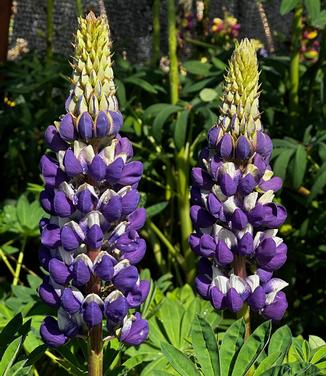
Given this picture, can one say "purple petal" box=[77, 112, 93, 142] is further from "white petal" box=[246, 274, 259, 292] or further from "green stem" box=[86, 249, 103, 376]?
"white petal" box=[246, 274, 259, 292]

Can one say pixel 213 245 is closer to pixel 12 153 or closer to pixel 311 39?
pixel 12 153

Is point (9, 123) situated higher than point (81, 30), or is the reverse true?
point (81, 30)

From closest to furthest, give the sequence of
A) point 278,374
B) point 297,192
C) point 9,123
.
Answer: point 278,374
point 297,192
point 9,123

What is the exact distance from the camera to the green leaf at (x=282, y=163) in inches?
88.4

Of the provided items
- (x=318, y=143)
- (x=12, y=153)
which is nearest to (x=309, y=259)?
(x=318, y=143)

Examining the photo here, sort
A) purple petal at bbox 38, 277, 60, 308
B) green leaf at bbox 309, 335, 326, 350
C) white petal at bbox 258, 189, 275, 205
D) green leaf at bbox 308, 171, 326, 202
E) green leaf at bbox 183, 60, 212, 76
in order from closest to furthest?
purple petal at bbox 38, 277, 60, 308 < white petal at bbox 258, 189, 275, 205 < green leaf at bbox 309, 335, 326, 350 < green leaf at bbox 308, 171, 326, 202 < green leaf at bbox 183, 60, 212, 76

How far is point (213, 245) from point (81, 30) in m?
0.43

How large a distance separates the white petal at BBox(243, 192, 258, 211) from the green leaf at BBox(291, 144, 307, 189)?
0.96 m

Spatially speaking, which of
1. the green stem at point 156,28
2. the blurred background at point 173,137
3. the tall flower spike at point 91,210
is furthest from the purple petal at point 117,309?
the green stem at point 156,28

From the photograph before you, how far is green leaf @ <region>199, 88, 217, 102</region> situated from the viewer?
235 cm

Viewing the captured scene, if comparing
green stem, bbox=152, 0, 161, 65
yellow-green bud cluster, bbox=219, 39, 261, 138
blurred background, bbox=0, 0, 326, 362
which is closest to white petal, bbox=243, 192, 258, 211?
yellow-green bud cluster, bbox=219, 39, 261, 138

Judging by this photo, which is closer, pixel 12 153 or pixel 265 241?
pixel 265 241

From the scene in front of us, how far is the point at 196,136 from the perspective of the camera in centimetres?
275

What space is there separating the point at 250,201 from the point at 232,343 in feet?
0.80
